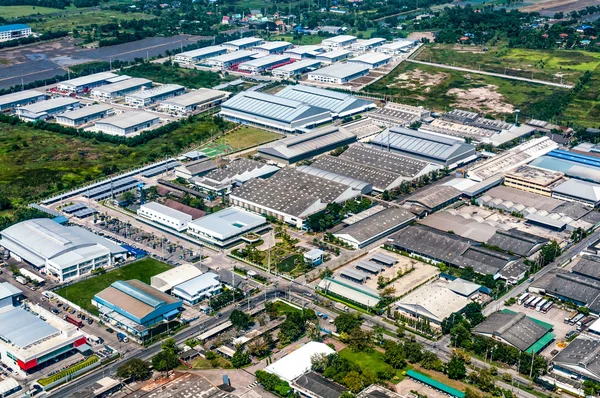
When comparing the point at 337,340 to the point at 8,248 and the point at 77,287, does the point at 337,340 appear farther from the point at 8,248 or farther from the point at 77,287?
the point at 8,248

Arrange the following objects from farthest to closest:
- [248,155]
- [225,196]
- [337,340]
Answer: [248,155], [225,196], [337,340]

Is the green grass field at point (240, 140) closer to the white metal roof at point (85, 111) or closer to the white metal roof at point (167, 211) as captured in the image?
the white metal roof at point (167, 211)

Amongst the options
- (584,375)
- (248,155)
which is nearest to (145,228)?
(248,155)

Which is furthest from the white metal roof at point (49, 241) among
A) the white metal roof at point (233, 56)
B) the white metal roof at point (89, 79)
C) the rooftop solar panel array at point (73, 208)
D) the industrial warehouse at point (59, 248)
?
the white metal roof at point (233, 56)

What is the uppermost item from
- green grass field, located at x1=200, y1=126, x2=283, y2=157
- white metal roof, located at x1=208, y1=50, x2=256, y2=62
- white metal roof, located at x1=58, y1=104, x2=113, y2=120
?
white metal roof, located at x1=208, y1=50, x2=256, y2=62

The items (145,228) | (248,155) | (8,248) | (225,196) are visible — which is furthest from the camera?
(248,155)

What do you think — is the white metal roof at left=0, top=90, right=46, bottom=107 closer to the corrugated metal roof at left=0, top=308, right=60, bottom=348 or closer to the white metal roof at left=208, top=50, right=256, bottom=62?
the white metal roof at left=208, top=50, right=256, bottom=62

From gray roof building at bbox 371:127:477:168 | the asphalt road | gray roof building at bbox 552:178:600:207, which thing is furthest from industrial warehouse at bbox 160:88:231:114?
the asphalt road

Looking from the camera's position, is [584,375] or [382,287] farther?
[382,287]
